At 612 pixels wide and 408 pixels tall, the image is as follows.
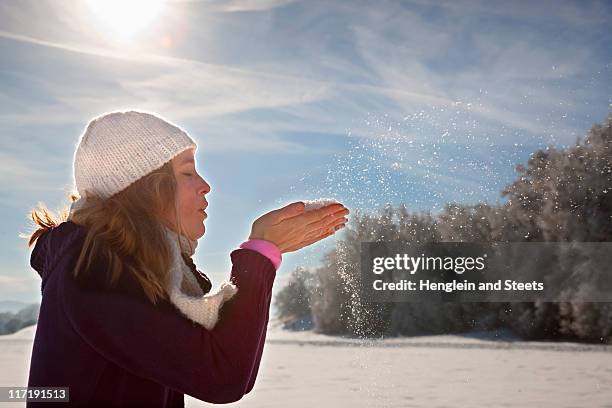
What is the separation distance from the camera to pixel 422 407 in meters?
8.12

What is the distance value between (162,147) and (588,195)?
65.6ft

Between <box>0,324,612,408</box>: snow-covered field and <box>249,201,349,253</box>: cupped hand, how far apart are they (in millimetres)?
7138

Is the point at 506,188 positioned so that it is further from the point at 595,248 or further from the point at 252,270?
the point at 252,270

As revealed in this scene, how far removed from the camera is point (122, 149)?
1.48 m

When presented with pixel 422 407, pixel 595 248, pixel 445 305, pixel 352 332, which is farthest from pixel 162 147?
pixel 352 332

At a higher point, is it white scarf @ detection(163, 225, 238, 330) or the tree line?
the tree line

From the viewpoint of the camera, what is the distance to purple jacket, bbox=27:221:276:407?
1.25 metres

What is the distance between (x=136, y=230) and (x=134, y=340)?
0.74ft

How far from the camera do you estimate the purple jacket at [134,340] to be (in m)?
1.25

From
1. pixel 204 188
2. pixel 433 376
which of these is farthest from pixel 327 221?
pixel 433 376

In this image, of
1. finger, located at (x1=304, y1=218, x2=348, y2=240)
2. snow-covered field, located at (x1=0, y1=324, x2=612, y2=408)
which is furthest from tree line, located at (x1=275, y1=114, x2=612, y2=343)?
finger, located at (x1=304, y1=218, x2=348, y2=240)

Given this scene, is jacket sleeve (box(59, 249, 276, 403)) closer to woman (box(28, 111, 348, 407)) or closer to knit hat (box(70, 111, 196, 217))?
woman (box(28, 111, 348, 407))

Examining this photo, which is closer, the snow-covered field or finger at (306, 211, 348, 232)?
finger at (306, 211, 348, 232)

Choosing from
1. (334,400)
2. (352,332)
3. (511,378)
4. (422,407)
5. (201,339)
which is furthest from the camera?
(352,332)
